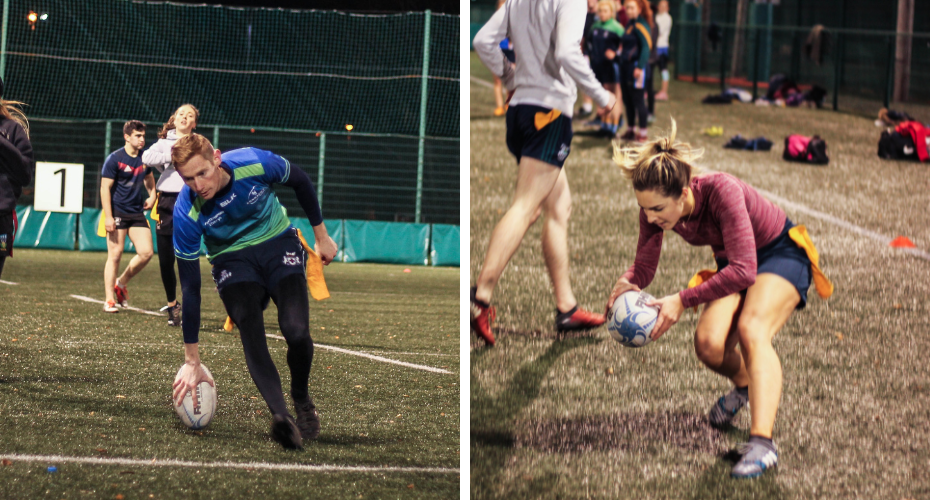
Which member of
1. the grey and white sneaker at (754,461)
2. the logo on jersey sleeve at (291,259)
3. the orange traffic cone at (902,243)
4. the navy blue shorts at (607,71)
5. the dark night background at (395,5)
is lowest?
the grey and white sneaker at (754,461)

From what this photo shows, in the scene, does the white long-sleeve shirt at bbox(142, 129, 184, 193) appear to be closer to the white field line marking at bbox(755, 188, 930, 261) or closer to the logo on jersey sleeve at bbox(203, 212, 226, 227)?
the logo on jersey sleeve at bbox(203, 212, 226, 227)

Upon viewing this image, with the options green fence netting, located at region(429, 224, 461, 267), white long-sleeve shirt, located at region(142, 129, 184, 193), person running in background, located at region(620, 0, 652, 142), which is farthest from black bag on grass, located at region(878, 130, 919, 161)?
white long-sleeve shirt, located at region(142, 129, 184, 193)

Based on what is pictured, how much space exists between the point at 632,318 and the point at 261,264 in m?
1.54

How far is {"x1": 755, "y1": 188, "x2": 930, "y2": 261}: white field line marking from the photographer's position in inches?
273

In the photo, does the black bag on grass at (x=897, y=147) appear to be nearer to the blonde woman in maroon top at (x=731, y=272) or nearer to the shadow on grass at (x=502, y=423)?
the shadow on grass at (x=502, y=423)

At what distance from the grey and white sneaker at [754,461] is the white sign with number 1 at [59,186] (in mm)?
6193

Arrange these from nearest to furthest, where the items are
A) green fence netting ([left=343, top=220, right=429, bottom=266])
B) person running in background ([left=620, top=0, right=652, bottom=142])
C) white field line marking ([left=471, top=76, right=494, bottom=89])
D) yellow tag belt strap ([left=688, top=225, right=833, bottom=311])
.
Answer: yellow tag belt strap ([left=688, top=225, right=833, bottom=311]) < person running in background ([left=620, top=0, right=652, bottom=142]) < green fence netting ([left=343, top=220, right=429, bottom=266]) < white field line marking ([left=471, top=76, right=494, bottom=89])

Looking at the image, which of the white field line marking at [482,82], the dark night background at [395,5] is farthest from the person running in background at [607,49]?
the dark night background at [395,5]

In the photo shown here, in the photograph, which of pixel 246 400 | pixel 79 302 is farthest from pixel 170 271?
pixel 246 400

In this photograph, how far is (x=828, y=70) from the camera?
17.4m

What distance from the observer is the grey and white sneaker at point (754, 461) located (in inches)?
126

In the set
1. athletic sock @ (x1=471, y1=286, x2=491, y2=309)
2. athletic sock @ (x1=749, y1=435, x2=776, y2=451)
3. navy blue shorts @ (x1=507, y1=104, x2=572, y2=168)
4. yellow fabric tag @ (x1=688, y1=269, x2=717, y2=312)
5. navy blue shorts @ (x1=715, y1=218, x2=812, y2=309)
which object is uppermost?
navy blue shorts @ (x1=507, y1=104, x2=572, y2=168)

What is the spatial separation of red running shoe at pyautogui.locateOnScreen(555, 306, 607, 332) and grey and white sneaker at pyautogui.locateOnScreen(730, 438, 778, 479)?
1734mm

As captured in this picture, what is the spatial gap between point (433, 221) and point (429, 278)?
3600mm
